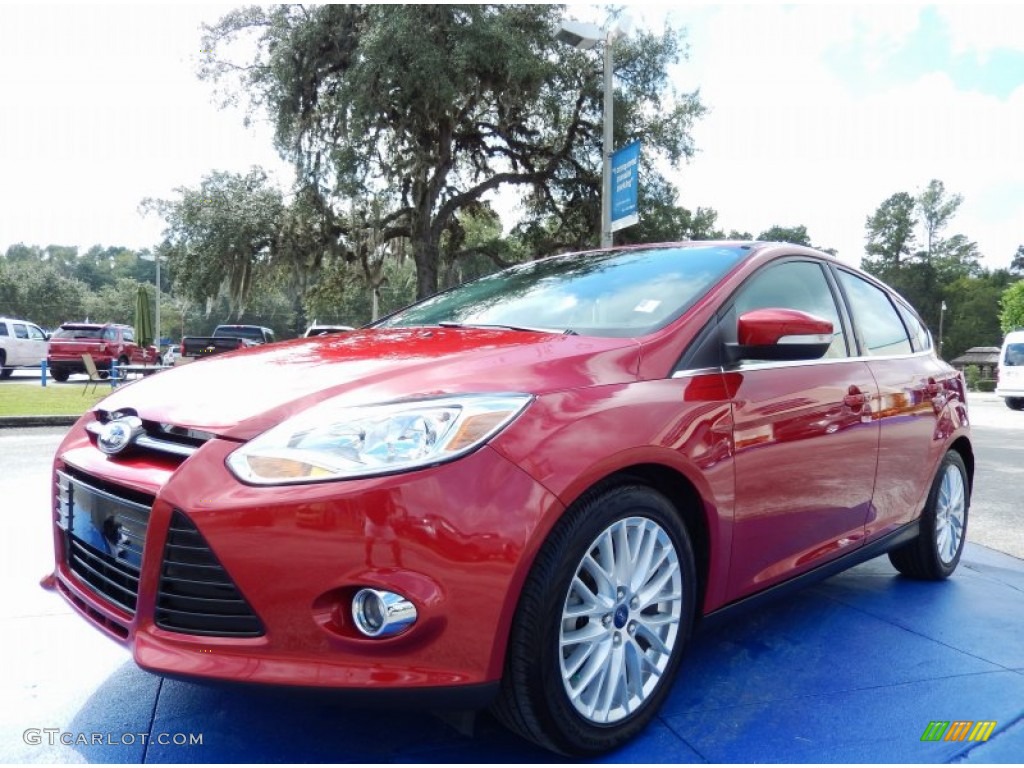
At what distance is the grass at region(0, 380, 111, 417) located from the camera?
10.8m

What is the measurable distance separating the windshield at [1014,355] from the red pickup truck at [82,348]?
2386 cm

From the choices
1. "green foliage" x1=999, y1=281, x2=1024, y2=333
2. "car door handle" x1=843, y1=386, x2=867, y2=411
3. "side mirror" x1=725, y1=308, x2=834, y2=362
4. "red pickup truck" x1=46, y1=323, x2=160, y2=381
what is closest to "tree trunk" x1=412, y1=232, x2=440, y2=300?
"red pickup truck" x1=46, y1=323, x2=160, y2=381

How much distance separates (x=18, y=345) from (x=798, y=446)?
82.7 ft

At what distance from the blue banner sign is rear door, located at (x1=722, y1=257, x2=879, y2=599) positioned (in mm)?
6641

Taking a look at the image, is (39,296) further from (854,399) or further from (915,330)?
(854,399)

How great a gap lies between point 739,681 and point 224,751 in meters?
1.66

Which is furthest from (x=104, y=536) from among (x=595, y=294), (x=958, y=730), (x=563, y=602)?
(x=958, y=730)

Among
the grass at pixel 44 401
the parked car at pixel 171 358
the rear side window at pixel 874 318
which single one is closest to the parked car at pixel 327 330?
the rear side window at pixel 874 318

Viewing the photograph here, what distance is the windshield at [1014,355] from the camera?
20261mm

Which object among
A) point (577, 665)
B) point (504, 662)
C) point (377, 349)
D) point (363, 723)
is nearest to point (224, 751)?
point (363, 723)

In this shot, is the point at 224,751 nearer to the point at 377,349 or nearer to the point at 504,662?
the point at 504,662

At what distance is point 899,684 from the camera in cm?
262

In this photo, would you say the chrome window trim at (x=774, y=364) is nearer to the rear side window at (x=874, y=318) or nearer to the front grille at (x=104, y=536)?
the rear side window at (x=874, y=318)

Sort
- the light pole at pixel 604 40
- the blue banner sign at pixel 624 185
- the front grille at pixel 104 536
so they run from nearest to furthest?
the front grille at pixel 104 536, the blue banner sign at pixel 624 185, the light pole at pixel 604 40
